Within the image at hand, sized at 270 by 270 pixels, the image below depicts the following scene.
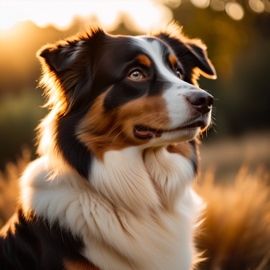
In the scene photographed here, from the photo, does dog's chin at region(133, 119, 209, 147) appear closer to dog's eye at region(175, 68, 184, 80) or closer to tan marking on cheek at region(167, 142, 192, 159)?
tan marking on cheek at region(167, 142, 192, 159)

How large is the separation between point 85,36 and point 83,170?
1.32 m

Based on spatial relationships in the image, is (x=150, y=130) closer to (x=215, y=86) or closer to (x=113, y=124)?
(x=113, y=124)

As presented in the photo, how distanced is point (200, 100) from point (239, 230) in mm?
2793

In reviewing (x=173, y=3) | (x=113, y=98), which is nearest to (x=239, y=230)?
(x=113, y=98)

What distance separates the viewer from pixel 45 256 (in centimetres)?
215

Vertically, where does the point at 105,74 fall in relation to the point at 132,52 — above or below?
below

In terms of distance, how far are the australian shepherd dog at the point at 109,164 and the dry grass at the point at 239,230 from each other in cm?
161

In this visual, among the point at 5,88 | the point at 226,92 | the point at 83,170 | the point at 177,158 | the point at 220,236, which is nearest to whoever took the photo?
the point at 83,170

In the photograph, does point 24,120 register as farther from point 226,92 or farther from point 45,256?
point 226,92

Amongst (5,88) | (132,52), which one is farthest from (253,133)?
(132,52)

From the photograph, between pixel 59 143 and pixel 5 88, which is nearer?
pixel 59 143

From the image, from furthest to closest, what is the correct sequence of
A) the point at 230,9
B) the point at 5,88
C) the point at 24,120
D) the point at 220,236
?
the point at 5,88, the point at 24,120, the point at 230,9, the point at 220,236

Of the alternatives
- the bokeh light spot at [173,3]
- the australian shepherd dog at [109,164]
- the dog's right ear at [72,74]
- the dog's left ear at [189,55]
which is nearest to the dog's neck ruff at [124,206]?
the australian shepherd dog at [109,164]

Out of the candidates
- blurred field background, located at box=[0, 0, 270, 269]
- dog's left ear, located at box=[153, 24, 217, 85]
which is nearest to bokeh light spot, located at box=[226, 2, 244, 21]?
blurred field background, located at box=[0, 0, 270, 269]
